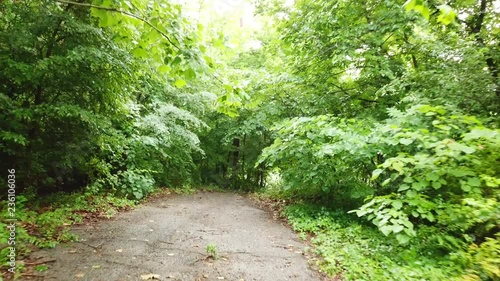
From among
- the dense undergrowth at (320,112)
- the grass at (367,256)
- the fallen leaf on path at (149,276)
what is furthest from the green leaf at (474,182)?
the fallen leaf on path at (149,276)

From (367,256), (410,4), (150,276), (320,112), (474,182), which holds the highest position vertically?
(320,112)

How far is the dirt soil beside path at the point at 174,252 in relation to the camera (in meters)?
3.40

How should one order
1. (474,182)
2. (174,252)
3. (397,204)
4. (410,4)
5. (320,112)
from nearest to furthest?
(410,4)
(474,182)
(397,204)
(174,252)
(320,112)

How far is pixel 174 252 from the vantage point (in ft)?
13.7

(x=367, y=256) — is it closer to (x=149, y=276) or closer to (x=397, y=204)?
(x=397, y=204)

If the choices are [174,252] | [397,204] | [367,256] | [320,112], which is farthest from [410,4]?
[320,112]

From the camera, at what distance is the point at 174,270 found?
3.57m

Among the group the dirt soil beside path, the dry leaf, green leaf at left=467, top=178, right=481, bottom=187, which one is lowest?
the dry leaf

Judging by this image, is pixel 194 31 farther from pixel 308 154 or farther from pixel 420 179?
pixel 308 154

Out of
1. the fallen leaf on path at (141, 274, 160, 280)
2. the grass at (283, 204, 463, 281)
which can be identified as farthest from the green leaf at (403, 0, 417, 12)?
the fallen leaf on path at (141, 274, 160, 280)

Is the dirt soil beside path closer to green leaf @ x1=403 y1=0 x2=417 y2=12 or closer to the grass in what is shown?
the grass

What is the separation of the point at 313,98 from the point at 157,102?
5098 millimetres

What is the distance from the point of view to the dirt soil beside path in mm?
3404

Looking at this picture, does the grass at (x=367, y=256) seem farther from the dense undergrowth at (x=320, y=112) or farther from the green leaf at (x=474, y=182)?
the green leaf at (x=474, y=182)
